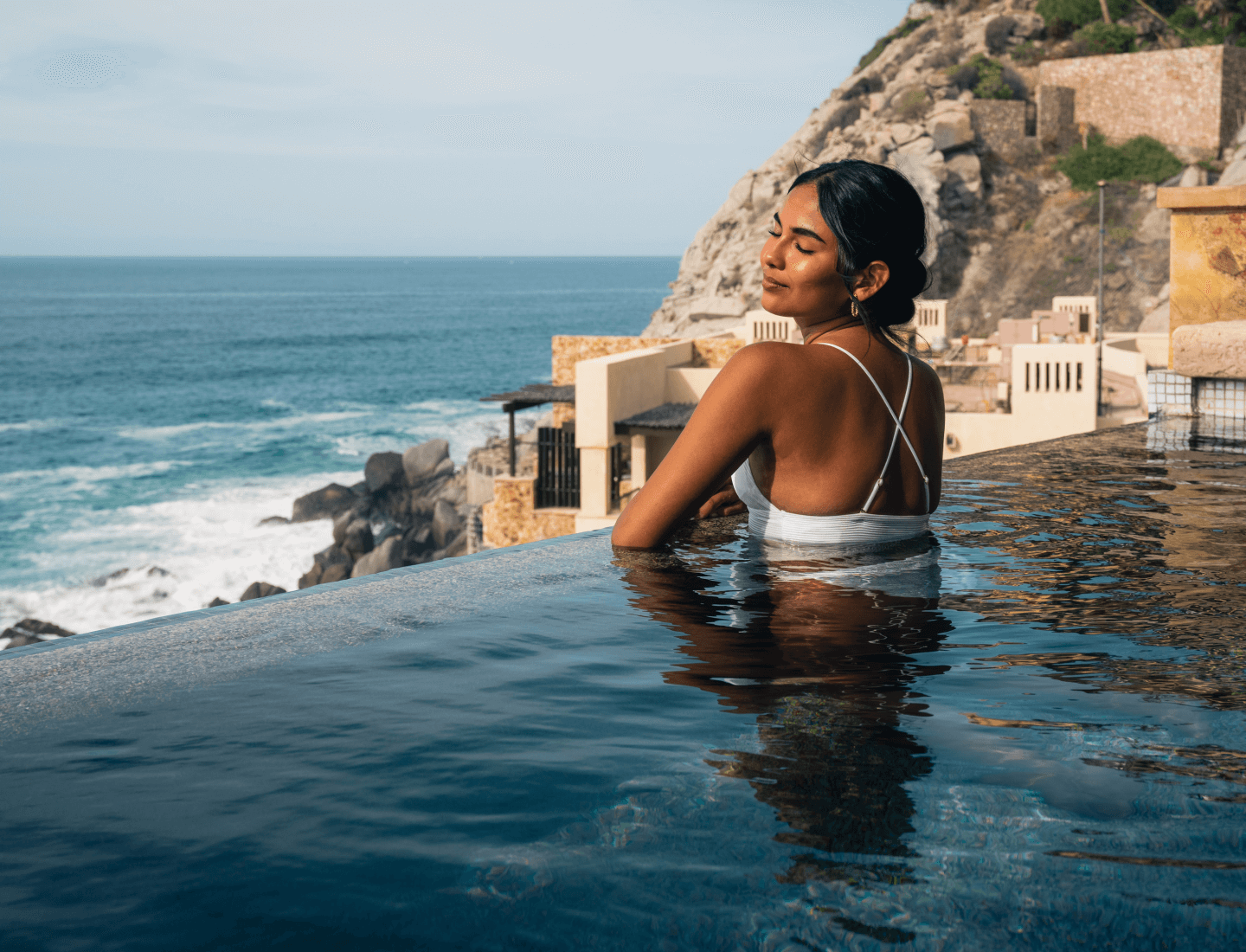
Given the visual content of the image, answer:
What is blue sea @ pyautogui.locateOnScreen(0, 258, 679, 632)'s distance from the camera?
32.0m

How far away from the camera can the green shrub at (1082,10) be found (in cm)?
4619

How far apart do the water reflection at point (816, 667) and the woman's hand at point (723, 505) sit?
3.2 inches

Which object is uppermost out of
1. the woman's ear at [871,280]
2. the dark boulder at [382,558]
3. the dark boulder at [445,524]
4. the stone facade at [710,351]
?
the woman's ear at [871,280]

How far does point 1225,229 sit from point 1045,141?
39949 mm

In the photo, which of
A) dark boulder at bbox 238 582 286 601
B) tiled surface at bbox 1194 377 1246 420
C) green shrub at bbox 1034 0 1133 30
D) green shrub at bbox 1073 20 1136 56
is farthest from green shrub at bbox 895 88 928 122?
tiled surface at bbox 1194 377 1246 420

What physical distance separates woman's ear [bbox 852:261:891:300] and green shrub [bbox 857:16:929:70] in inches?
2121

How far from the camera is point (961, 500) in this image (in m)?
4.66

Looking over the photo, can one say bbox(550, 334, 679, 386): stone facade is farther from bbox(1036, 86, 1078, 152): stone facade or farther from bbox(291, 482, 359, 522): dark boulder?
bbox(1036, 86, 1078, 152): stone facade

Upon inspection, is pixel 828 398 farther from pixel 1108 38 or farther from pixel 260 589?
pixel 1108 38

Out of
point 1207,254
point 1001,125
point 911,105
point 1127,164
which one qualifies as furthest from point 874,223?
point 1127,164

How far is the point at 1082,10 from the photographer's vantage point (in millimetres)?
46281

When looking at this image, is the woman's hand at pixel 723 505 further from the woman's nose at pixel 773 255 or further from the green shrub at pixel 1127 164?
the green shrub at pixel 1127 164

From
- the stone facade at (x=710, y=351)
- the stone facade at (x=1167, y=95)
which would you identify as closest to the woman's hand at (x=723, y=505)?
the stone facade at (x=710, y=351)

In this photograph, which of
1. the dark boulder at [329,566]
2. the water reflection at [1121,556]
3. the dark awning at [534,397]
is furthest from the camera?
the dark boulder at [329,566]
